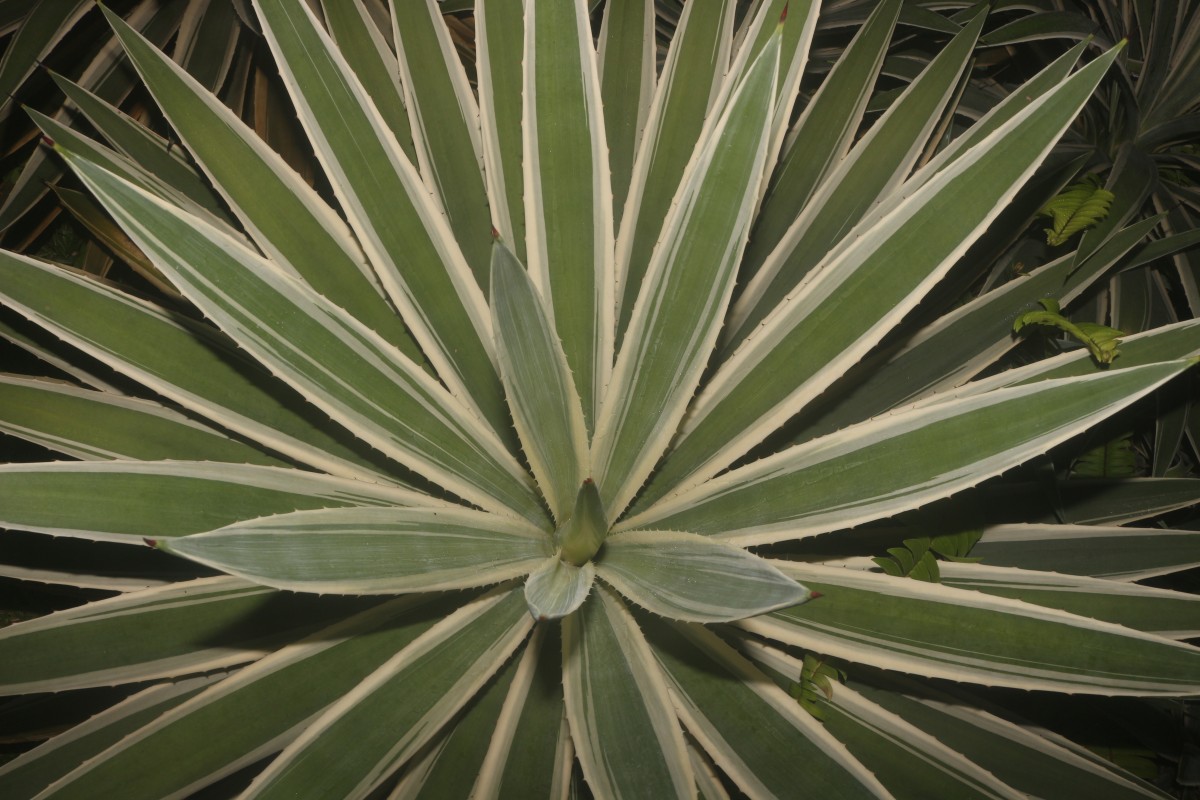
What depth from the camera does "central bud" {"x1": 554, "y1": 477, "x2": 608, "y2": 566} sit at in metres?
0.95

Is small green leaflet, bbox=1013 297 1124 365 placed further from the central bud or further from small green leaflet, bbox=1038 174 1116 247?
the central bud

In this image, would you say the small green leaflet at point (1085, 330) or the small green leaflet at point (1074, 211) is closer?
the small green leaflet at point (1085, 330)

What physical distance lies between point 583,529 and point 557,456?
0.12m

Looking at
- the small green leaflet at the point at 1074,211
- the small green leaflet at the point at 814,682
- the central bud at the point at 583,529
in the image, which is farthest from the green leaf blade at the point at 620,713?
the small green leaflet at the point at 1074,211

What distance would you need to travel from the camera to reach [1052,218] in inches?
69.7

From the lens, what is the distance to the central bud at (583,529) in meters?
0.95

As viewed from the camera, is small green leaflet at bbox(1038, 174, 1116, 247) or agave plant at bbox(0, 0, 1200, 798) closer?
agave plant at bbox(0, 0, 1200, 798)

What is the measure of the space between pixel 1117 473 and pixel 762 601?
4.56 feet

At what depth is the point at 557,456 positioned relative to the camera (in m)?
1.10

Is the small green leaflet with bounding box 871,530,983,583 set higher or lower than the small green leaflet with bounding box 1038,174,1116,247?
lower

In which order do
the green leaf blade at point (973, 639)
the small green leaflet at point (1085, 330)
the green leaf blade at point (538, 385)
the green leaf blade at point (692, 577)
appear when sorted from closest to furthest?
the green leaf blade at point (692, 577), the green leaf blade at point (538, 385), the green leaf blade at point (973, 639), the small green leaflet at point (1085, 330)

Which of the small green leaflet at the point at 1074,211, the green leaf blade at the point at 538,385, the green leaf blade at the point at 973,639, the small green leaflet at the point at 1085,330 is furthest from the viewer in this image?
the small green leaflet at the point at 1074,211

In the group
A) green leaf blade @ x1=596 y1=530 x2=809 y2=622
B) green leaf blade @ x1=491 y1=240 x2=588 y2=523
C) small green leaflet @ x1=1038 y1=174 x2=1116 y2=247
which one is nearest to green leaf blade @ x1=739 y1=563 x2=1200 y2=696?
green leaf blade @ x1=596 y1=530 x2=809 y2=622

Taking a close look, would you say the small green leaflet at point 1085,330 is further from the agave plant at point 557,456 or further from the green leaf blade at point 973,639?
the green leaf blade at point 973,639
